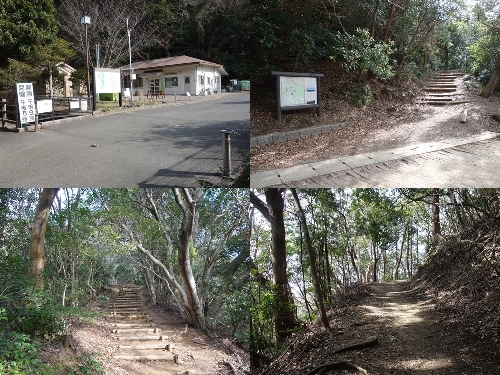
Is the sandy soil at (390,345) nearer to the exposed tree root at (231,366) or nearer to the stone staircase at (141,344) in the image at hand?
the exposed tree root at (231,366)

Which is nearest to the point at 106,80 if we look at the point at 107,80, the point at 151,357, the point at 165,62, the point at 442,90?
the point at 107,80

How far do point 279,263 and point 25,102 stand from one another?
778cm

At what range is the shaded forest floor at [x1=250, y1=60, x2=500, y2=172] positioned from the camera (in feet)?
22.7

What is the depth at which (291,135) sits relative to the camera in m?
7.43

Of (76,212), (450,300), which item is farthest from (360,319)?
(76,212)

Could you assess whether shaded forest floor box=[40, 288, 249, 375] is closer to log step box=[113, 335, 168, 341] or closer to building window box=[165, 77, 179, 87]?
log step box=[113, 335, 168, 341]

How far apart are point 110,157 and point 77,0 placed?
483 inches

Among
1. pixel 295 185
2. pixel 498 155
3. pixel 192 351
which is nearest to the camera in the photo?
pixel 295 185

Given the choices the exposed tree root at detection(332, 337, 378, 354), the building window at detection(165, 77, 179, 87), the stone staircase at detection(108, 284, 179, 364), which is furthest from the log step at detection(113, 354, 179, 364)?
the building window at detection(165, 77, 179, 87)

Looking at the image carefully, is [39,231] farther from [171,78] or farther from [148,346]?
[171,78]

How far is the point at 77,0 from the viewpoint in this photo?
15.7 meters

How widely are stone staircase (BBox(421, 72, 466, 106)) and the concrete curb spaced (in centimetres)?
424

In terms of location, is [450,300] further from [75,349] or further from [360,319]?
[75,349]

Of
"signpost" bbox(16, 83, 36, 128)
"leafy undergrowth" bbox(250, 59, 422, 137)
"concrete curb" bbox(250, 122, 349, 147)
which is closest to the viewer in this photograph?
"concrete curb" bbox(250, 122, 349, 147)
